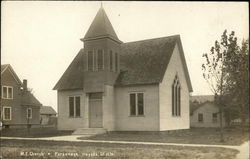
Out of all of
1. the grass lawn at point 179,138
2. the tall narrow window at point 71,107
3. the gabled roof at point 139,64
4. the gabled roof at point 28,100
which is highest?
the gabled roof at point 139,64

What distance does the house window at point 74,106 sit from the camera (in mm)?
28594

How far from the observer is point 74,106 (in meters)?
28.8

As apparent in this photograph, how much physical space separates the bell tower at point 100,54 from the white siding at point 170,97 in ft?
13.6

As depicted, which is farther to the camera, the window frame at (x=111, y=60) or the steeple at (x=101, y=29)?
the window frame at (x=111, y=60)

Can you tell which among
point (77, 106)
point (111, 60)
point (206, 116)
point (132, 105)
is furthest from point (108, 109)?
point (206, 116)

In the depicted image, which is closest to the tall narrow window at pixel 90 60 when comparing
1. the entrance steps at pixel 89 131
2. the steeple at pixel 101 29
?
the steeple at pixel 101 29

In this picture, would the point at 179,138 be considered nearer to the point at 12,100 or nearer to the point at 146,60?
the point at 146,60

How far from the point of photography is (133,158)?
12.2 m

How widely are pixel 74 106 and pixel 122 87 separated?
466 centimetres

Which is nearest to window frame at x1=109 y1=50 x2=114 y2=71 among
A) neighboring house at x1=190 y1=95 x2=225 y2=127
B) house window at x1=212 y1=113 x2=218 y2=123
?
Answer: neighboring house at x1=190 y1=95 x2=225 y2=127

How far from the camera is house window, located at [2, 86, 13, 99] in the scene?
1633 inches
